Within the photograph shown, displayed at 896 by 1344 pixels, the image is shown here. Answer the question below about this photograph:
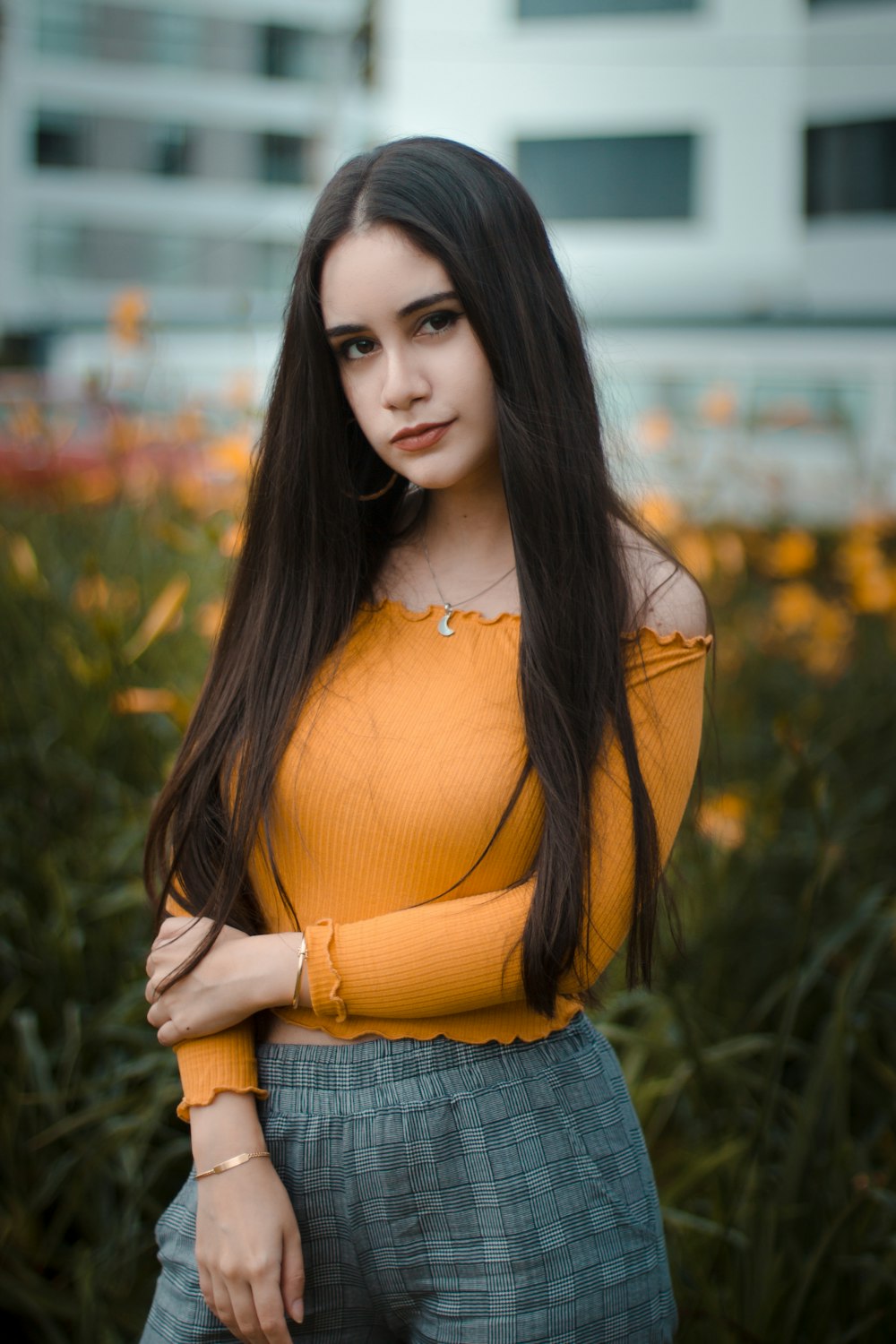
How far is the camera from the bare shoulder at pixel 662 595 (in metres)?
1.01

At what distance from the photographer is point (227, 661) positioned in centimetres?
112

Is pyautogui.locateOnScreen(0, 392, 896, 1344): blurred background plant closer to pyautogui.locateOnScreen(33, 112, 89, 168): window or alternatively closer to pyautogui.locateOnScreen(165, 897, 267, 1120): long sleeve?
pyautogui.locateOnScreen(165, 897, 267, 1120): long sleeve

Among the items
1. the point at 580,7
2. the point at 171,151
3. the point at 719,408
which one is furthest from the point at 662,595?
the point at 171,151

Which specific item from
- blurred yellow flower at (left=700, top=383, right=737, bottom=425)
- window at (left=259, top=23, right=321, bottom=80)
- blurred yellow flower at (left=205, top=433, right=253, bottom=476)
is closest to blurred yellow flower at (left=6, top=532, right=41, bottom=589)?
blurred yellow flower at (left=205, top=433, right=253, bottom=476)

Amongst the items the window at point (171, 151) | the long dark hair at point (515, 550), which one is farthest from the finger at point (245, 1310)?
the window at point (171, 151)

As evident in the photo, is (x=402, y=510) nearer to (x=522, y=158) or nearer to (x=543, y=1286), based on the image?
(x=543, y=1286)

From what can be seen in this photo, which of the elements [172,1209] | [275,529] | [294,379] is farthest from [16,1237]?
[294,379]

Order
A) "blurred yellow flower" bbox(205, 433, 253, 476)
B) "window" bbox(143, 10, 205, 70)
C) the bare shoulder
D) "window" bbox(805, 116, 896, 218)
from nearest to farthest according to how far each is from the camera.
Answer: the bare shoulder → "blurred yellow flower" bbox(205, 433, 253, 476) → "window" bbox(805, 116, 896, 218) → "window" bbox(143, 10, 205, 70)

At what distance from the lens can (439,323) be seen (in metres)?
0.99

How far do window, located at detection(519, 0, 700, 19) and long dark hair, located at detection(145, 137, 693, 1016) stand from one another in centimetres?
1029

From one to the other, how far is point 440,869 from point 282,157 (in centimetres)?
2587

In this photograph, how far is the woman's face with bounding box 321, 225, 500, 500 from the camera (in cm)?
96

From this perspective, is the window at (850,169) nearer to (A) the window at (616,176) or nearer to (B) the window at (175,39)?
(A) the window at (616,176)

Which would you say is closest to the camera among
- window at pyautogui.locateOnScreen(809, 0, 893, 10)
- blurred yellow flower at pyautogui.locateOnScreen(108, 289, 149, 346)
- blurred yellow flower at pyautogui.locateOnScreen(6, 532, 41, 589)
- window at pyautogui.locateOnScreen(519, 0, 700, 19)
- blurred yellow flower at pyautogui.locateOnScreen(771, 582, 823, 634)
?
blurred yellow flower at pyautogui.locateOnScreen(6, 532, 41, 589)
